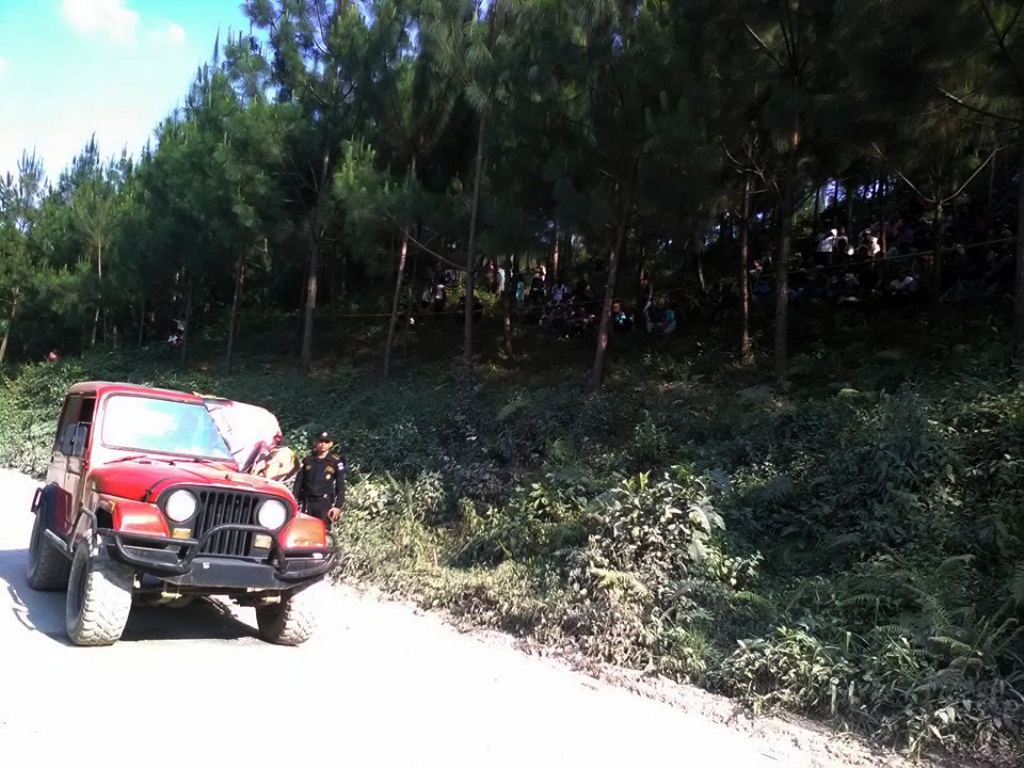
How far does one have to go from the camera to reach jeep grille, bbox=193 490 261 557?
580cm

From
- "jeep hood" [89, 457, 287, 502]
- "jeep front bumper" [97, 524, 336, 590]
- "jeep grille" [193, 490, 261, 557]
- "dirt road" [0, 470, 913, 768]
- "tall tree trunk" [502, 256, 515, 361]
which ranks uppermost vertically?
"tall tree trunk" [502, 256, 515, 361]

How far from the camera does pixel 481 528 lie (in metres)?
9.55

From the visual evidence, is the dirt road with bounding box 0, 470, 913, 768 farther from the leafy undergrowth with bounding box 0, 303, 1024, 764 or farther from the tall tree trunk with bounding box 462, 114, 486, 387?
the tall tree trunk with bounding box 462, 114, 486, 387

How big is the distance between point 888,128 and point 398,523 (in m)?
8.73

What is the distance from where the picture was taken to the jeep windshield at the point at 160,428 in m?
6.93

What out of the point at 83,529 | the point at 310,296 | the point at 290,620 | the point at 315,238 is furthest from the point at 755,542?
the point at 310,296

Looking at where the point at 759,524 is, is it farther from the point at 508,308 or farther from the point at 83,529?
the point at 508,308

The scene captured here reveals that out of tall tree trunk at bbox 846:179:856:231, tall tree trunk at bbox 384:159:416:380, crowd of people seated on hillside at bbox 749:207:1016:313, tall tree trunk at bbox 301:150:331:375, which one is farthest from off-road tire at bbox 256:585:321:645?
tall tree trunk at bbox 846:179:856:231

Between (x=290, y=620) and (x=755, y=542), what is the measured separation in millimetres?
4430

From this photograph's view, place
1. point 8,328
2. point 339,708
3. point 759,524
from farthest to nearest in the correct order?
1. point 8,328
2. point 759,524
3. point 339,708

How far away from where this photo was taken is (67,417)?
7.90 m

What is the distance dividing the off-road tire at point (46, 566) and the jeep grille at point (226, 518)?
7.77ft

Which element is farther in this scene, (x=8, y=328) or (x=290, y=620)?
(x=8, y=328)

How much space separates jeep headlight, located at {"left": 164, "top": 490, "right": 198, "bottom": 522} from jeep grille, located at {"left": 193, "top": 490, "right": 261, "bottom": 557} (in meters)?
0.06
